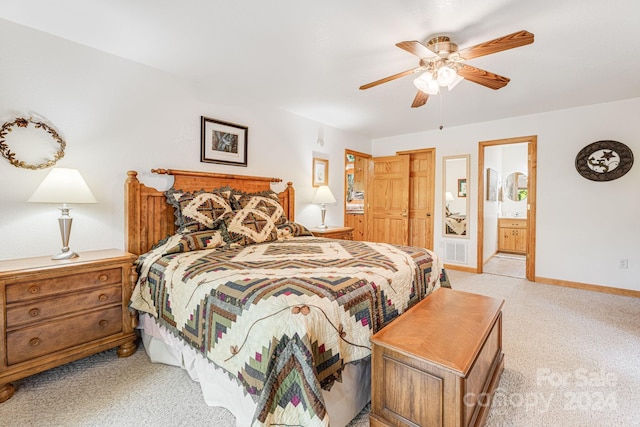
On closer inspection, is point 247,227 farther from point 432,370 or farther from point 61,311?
point 432,370

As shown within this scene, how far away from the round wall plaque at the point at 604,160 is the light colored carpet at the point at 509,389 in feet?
6.27

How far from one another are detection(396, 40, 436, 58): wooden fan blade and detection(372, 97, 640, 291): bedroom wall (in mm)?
3051

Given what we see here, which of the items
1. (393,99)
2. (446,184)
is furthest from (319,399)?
(446,184)

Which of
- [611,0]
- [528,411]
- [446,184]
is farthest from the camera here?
[446,184]

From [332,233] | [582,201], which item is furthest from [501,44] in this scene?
[582,201]

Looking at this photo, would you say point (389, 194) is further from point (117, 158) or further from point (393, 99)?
point (117, 158)

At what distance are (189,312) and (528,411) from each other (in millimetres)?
1948

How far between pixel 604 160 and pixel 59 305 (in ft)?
18.4

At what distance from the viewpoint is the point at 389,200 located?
518 cm

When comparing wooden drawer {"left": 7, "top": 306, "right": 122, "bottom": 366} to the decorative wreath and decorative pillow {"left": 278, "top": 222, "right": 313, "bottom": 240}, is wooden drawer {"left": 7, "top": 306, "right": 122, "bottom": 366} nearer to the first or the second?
the decorative wreath

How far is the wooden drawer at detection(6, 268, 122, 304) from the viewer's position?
1.64m

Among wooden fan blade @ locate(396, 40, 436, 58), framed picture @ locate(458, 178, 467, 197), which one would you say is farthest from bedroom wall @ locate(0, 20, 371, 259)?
framed picture @ locate(458, 178, 467, 197)

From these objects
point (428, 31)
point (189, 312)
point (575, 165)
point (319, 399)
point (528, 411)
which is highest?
point (428, 31)

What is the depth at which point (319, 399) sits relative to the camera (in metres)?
1.07
